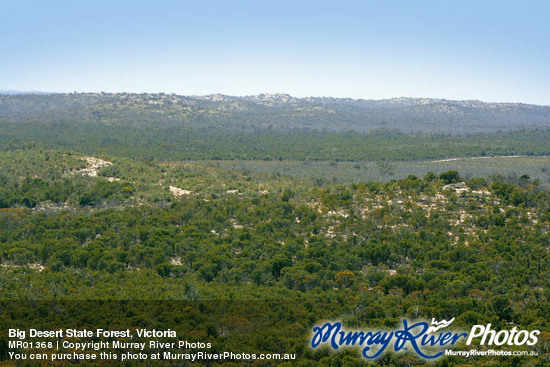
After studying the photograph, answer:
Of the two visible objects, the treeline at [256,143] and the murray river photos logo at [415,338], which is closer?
the murray river photos logo at [415,338]

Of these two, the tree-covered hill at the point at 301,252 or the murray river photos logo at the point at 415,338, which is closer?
the murray river photos logo at the point at 415,338

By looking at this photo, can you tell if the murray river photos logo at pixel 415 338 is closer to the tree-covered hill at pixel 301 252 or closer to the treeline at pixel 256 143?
the tree-covered hill at pixel 301 252

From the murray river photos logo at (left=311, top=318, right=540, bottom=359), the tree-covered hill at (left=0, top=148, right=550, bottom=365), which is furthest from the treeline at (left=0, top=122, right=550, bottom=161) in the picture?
the murray river photos logo at (left=311, top=318, right=540, bottom=359)

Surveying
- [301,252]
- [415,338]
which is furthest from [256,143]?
[415,338]

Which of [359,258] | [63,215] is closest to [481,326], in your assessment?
[359,258]

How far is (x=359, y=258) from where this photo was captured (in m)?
30.8

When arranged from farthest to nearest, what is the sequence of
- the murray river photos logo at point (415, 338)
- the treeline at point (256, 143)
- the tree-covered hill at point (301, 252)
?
the treeline at point (256, 143)
the tree-covered hill at point (301, 252)
the murray river photos logo at point (415, 338)

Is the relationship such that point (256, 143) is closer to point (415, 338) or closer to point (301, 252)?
point (301, 252)

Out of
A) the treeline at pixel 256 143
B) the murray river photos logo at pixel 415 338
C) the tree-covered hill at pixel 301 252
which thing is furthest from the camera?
the treeline at pixel 256 143

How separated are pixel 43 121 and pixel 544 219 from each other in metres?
166

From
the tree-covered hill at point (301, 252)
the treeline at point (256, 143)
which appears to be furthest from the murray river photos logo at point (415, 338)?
the treeline at point (256, 143)

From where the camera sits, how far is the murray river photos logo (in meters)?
18.4

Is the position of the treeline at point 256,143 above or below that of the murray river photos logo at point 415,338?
above

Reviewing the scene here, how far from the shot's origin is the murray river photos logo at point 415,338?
18.4 meters
